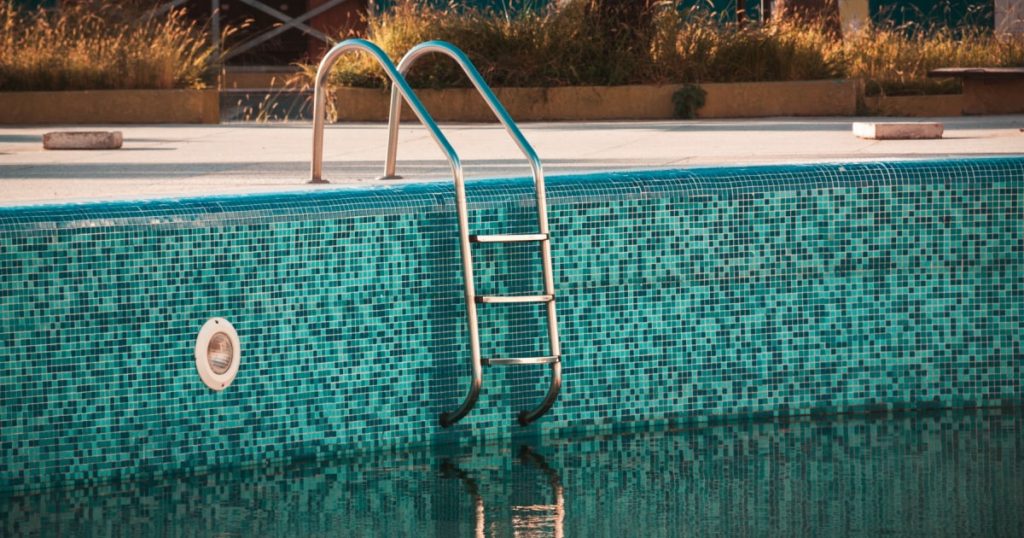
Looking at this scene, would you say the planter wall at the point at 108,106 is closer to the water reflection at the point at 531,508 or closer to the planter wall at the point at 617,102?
the planter wall at the point at 617,102

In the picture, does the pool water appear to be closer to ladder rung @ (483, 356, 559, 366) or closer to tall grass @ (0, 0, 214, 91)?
ladder rung @ (483, 356, 559, 366)

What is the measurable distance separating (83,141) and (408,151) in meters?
2.42

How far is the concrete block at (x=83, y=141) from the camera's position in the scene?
10.5 m

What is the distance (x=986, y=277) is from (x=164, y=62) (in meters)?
10.2

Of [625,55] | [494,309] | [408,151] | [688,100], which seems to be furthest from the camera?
[625,55]

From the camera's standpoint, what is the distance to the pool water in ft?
15.1

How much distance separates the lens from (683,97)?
14.5 meters

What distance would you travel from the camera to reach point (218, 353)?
5.16m

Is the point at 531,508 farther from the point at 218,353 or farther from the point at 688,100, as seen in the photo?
the point at 688,100

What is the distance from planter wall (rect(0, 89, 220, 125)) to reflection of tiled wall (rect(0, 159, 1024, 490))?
918cm

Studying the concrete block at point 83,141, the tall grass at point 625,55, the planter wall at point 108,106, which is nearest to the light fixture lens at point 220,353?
the concrete block at point 83,141

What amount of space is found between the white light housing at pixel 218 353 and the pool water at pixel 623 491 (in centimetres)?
33

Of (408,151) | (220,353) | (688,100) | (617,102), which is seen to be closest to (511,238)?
(220,353)

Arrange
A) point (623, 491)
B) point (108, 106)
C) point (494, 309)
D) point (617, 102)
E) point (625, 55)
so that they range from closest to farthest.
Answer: point (623, 491) → point (494, 309) → point (108, 106) → point (617, 102) → point (625, 55)
